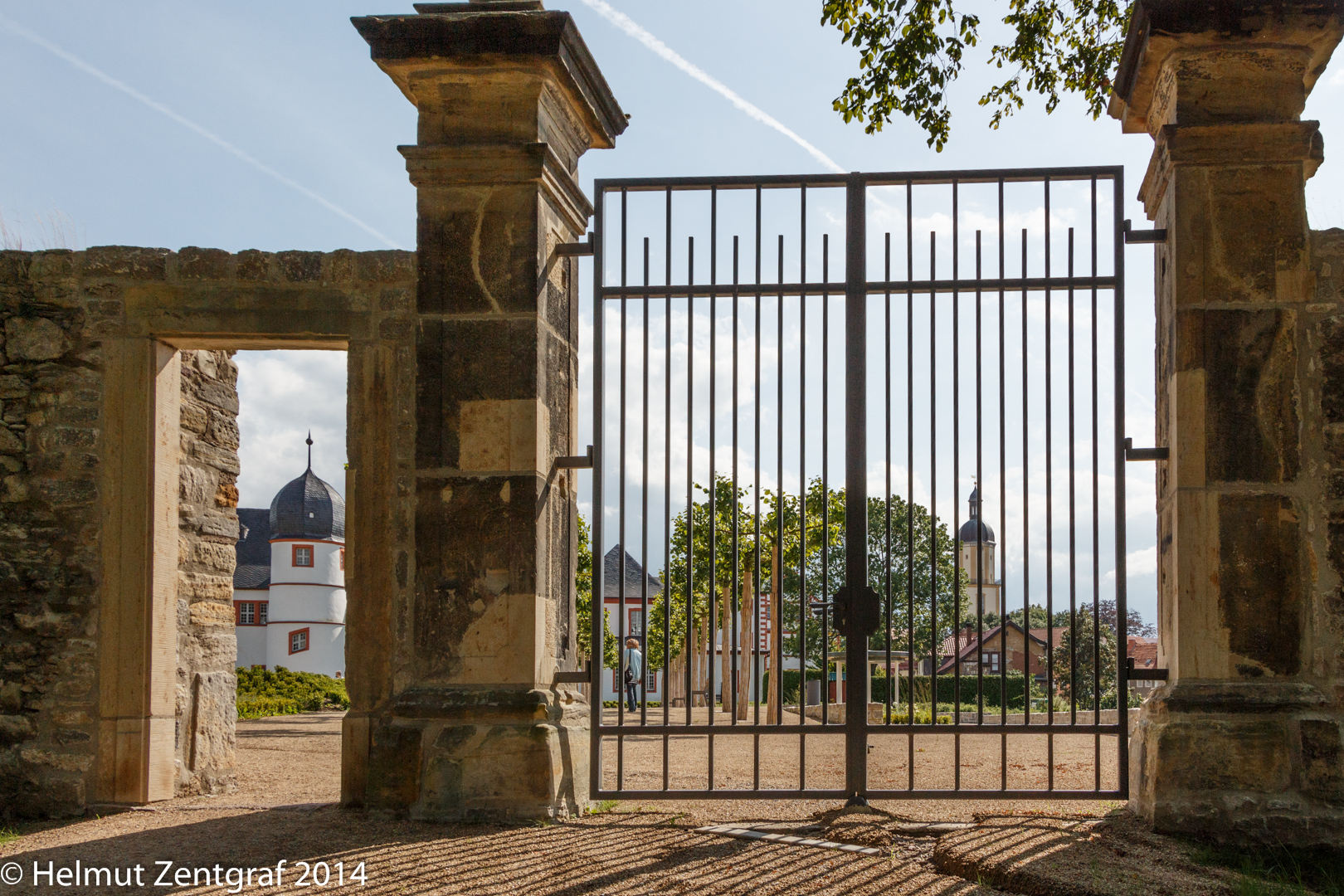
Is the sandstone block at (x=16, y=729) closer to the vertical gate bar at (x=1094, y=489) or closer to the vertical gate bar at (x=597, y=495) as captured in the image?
the vertical gate bar at (x=597, y=495)

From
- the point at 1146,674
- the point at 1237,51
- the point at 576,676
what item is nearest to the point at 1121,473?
the point at 1146,674

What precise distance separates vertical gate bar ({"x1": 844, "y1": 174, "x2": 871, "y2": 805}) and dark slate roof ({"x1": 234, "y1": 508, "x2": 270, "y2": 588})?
41.9m

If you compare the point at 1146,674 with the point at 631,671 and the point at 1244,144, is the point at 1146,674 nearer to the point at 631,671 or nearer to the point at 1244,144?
the point at 1244,144

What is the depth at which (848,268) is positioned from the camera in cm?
508

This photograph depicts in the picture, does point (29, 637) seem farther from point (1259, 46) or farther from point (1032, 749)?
point (1032, 749)

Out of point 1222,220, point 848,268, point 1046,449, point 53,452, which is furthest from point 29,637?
point 1222,220

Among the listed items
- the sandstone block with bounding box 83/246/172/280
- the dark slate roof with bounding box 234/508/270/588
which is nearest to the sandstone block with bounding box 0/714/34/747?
the sandstone block with bounding box 83/246/172/280

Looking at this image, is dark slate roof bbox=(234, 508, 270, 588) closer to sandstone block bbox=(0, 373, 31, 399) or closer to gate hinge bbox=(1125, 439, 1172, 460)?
sandstone block bbox=(0, 373, 31, 399)

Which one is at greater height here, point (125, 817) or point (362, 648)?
point (362, 648)

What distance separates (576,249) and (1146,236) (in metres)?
2.50

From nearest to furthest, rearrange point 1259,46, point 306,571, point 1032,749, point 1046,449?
1. point 1259,46
2. point 1046,449
3. point 1032,749
4. point 306,571

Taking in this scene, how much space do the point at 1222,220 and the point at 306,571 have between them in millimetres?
41067

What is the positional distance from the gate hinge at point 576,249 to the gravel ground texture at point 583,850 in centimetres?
248

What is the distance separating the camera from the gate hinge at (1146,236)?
16.2 ft
